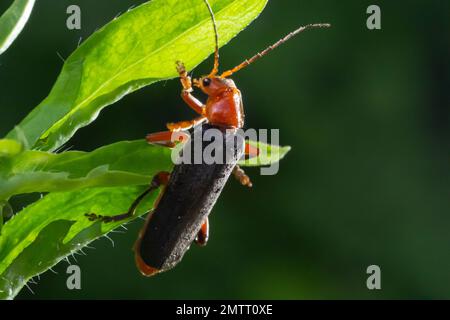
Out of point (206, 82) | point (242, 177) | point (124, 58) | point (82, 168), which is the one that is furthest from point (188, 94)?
point (82, 168)

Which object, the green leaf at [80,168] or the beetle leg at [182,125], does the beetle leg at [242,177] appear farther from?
the green leaf at [80,168]

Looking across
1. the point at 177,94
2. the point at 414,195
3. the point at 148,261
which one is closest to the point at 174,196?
the point at 148,261

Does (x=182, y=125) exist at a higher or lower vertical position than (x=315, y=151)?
higher

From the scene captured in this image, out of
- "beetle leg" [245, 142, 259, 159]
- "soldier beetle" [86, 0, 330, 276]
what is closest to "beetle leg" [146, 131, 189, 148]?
"soldier beetle" [86, 0, 330, 276]

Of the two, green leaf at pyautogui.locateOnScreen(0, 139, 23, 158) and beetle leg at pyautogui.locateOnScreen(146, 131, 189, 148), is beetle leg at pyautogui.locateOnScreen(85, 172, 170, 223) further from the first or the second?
green leaf at pyautogui.locateOnScreen(0, 139, 23, 158)

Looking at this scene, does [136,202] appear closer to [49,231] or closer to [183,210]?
[49,231]

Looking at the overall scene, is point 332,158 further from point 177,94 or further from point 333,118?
point 177,94
